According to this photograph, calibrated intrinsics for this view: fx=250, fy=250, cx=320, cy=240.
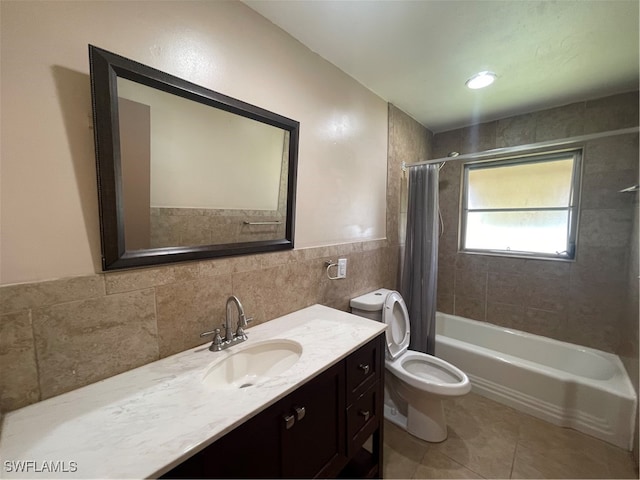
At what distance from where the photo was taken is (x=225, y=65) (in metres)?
1.14

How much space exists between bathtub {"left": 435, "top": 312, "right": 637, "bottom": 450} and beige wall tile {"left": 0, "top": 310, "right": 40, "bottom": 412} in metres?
2.56

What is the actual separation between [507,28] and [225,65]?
146cm

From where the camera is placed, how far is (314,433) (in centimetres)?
95

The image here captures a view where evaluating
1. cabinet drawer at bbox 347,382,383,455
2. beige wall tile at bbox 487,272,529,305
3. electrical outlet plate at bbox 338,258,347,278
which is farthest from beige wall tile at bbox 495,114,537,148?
cabinet drawer at bbox 347,382,383,455

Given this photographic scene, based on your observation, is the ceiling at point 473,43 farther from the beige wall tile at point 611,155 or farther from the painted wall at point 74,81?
the beige wall tile at point 611,155

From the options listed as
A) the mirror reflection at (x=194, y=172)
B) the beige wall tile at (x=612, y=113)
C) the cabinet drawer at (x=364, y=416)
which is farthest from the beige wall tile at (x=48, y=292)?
the beige wall tile at (x=612, y=113)

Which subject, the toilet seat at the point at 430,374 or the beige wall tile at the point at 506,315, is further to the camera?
the beige wall tile at the point at 506,315

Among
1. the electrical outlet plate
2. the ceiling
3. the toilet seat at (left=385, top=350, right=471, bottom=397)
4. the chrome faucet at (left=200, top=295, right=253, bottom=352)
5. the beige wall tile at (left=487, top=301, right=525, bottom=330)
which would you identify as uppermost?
the ceiling

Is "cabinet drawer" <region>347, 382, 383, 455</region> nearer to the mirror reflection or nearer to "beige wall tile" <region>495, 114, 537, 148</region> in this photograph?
the mirror reflection

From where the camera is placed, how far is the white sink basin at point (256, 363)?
1.03m

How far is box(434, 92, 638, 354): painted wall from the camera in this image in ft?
6.38

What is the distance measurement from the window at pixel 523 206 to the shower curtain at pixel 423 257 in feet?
2.68

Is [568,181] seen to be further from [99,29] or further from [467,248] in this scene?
[99,29]

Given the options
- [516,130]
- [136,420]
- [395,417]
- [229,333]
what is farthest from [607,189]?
[136,420]
